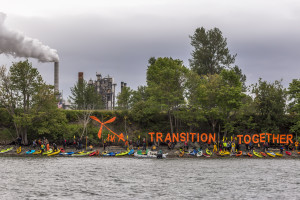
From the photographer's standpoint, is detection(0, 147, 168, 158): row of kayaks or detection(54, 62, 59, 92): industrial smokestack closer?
detection(0, 147, 168, 158): row of kayaks

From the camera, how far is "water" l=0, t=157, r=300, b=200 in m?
33.8

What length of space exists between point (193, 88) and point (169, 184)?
4059cm

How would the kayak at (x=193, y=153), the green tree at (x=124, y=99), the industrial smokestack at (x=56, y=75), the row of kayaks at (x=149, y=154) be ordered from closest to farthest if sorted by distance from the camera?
the row of kayaks at (x=149, y=154) < the kayak at (x=193, y=153) < the industrial smokestack at (x=56, y=75) < the green tree at (x=124, y=99)

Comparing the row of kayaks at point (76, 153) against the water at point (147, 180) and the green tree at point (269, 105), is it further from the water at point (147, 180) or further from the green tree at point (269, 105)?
the green tree at point (269, 105)

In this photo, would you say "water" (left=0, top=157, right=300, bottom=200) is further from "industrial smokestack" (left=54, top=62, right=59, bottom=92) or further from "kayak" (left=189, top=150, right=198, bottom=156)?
"industrial smokestack" (left=54, top=62, right=59, bottom=92)

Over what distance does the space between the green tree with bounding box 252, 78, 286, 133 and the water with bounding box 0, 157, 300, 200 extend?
21.2 m

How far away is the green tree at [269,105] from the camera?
76812mm

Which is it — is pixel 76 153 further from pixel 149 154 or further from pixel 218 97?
pixel 218 97

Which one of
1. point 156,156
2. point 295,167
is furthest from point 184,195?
point 156,156

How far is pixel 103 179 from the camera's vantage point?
4138cm

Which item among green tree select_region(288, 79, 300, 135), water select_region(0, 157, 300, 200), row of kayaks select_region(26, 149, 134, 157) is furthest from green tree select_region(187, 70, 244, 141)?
water select_region(0, 157, 300, 200)

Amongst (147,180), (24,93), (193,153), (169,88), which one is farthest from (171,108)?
(147,180)

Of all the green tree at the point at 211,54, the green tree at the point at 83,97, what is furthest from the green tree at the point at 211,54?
the green tree at the point at 83,97

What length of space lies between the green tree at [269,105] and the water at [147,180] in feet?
69.6
